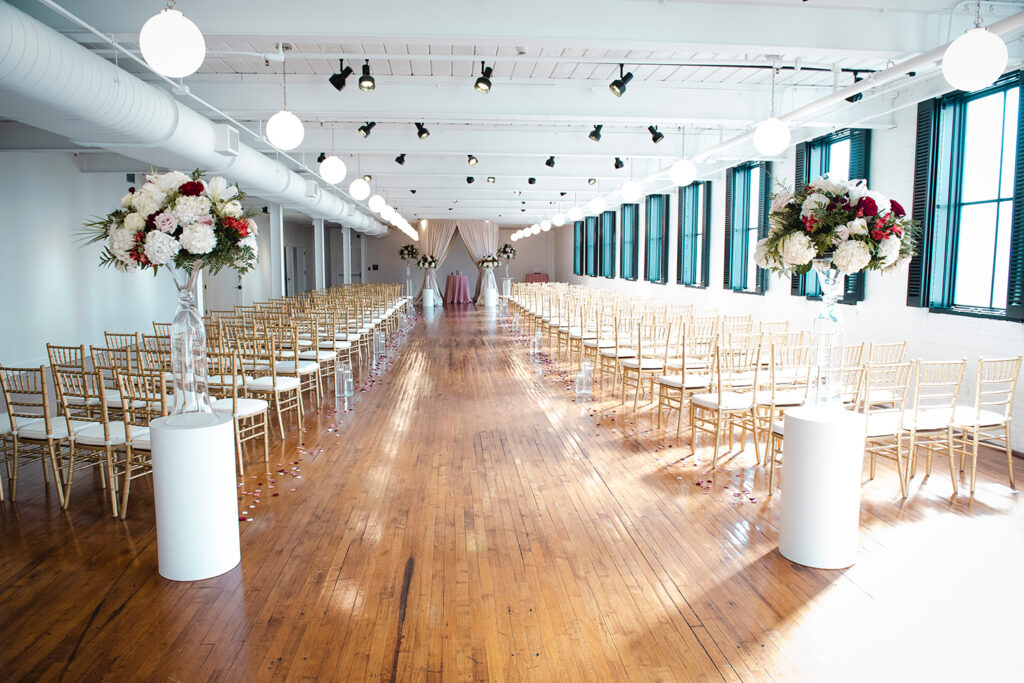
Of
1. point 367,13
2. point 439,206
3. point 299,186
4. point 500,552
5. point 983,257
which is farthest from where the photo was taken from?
point 439,206

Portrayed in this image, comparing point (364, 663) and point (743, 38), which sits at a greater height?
point (743, 38)

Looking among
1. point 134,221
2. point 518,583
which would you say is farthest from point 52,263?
point 518,583

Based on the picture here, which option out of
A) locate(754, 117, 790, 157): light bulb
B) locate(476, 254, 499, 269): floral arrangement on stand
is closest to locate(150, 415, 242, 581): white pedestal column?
locate(754, 117, 790, 157): light bulb

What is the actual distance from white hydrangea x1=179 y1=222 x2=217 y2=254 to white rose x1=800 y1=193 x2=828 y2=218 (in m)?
3.25

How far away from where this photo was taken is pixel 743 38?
18.6 feet

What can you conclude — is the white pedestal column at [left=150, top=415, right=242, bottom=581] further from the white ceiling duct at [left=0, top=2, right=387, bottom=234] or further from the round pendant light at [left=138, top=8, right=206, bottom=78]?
the white ceiling duct at [left=0, top=2, right=387, bottom=234]

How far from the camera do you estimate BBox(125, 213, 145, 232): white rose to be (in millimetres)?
3664

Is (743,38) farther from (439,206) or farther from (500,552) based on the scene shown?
(439,206)

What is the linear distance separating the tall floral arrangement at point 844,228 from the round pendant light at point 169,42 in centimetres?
337

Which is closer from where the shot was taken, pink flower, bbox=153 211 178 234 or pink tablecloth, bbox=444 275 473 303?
pink flower, bbox=153 211 178 234

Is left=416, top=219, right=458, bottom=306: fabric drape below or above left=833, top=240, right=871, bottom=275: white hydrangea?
above

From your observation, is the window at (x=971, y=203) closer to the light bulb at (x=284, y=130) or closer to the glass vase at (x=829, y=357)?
the glass vase at (x=829, y=357)

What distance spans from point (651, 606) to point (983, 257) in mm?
5662

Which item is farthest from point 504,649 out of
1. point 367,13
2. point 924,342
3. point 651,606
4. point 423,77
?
point 423,77
